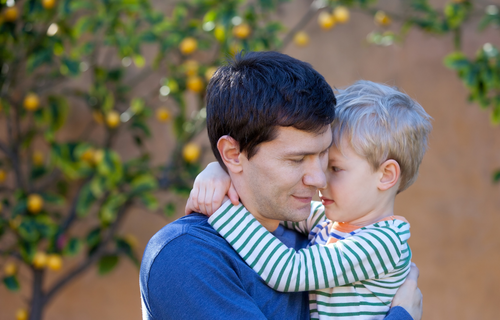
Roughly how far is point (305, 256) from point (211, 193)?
30 centimetres

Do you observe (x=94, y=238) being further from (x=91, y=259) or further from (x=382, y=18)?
(x=382, y=18)

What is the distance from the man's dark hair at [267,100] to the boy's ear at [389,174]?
0.24m

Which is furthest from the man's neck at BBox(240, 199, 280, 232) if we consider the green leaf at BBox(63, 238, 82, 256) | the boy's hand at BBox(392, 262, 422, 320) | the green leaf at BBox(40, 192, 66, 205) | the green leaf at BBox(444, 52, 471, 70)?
the green leaf at BBox(40, 192, 66, 205)

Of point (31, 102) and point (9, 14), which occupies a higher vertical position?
point (9, 14)

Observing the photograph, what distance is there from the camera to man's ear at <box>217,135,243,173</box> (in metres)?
1.29

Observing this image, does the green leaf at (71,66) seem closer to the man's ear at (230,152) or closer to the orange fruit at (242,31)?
the orange fruit at (242,31)

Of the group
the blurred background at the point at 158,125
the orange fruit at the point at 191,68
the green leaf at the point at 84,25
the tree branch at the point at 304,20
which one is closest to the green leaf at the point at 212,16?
the blurred background at the point at 158,125

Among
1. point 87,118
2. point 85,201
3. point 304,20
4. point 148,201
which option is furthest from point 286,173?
point 87,118

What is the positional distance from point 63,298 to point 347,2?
269cm

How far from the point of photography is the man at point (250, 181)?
1.07 metres

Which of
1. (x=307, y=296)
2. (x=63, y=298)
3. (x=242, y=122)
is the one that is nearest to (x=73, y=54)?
(x=63, y=298)

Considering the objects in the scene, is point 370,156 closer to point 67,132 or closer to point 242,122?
point 242,122

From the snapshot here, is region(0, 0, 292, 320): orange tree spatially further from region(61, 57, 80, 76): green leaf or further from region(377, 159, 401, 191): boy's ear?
region(377, 159, 401, 191): boy's ear

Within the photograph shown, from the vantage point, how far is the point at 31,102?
8.91ft
